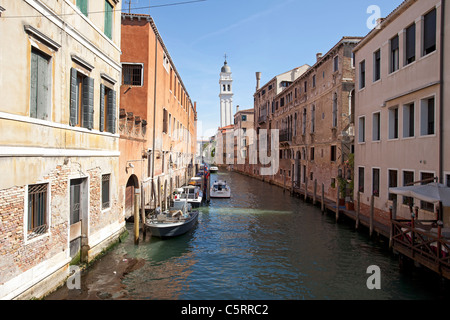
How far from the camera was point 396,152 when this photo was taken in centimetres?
1177

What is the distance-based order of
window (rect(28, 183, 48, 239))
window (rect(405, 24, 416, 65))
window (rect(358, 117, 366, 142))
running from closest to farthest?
window (rect(28, 183, 48, 239)) < window (rect(405, 24, 416, 65)) < window (rect(358, 117, 366, 142))

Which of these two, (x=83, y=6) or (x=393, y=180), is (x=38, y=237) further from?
(x=393, y=180)

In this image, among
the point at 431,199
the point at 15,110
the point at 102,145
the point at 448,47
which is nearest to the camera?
the point at 15,110

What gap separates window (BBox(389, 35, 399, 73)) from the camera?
11969 mm

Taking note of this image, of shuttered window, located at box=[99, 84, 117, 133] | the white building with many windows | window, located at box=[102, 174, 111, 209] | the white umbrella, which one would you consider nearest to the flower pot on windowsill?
the white umbrella

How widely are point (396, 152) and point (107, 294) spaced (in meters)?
10.4

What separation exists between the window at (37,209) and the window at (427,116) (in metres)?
10.5

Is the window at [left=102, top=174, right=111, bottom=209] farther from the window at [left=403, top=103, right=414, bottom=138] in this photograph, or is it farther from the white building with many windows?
→ the window at [left=403, top=103, right=414, bottom=138]

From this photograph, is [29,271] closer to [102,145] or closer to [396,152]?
[102,145]

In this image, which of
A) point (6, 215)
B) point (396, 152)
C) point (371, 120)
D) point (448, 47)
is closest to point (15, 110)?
point (6, 215)

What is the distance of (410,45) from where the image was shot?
36.3 ft

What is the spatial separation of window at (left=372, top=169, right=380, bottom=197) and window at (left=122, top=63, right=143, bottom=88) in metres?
10.9

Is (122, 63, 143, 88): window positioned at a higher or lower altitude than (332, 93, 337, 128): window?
higher

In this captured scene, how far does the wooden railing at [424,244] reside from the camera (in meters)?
7.09
